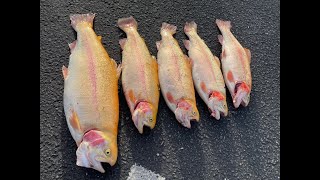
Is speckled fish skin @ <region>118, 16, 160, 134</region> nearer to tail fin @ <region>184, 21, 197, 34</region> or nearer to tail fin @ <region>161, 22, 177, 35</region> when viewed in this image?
tail fin @ <region>161, 22, 177, 35</region>

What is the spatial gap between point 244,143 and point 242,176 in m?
0.31

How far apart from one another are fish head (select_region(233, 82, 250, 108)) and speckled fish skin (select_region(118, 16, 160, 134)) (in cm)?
74

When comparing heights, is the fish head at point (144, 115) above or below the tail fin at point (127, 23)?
below

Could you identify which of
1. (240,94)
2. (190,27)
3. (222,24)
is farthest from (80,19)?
(240,94)

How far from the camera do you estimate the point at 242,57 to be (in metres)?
3.63

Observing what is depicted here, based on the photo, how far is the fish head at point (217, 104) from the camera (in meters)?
3.43

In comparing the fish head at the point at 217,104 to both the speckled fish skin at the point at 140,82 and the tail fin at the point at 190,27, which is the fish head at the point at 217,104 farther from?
the tail fin at the point at 190,27

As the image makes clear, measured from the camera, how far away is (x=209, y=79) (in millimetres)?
3490

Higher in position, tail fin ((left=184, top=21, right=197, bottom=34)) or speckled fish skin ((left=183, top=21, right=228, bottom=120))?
tail fin ((left=184, top=21, right=197, bottom=34))

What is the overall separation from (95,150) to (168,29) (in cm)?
136

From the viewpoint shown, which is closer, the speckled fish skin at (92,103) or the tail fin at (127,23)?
the speckled fish skin at (92,103)

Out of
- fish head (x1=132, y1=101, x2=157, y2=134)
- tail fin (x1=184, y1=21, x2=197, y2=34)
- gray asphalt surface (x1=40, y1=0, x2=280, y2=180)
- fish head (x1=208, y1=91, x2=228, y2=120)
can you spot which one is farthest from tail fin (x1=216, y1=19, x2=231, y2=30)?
fish head (x1=132, y1=101, x2=157, y2=134)

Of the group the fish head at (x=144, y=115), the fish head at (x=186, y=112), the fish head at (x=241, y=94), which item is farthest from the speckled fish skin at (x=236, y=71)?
the fish head at (x=144, y=115)

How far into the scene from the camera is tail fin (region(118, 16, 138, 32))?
3.56 meters
